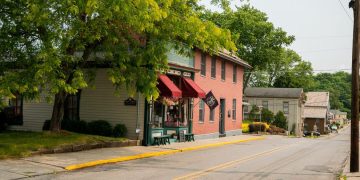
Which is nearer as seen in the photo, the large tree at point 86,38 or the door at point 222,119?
the large tree at point 86,38

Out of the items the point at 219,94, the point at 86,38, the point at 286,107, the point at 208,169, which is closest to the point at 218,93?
the point at 219,94

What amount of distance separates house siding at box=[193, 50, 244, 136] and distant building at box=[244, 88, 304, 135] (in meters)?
32.8

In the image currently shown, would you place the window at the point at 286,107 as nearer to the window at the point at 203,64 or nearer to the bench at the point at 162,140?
the window at the point at 203,64

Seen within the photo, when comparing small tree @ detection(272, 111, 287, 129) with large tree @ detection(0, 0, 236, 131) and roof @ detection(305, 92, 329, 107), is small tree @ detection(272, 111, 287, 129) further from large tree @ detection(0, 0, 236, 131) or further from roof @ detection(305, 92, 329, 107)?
large tree @ detection(0, 0, 236, 131)

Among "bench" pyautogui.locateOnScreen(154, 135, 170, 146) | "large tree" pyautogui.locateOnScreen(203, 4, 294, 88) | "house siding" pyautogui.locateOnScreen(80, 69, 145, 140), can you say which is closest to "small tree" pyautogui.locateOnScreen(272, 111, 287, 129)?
"large tree" pyautogui.locateOnScreen(203, 4, 294, 88)

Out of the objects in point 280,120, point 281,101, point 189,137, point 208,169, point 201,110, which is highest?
point 281,101

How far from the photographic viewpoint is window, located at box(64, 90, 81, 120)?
74.6 feet

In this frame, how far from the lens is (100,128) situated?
21.3 meters

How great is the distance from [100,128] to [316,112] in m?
76.2

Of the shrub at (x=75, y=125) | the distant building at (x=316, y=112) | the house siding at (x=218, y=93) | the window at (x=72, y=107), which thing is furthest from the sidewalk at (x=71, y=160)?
the distant building at (x=316, y=112)

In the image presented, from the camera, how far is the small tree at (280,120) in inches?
2579

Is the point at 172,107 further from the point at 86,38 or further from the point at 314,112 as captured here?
the point at 314,112

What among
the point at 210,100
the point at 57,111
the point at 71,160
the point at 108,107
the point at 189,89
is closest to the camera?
the point at 71,160

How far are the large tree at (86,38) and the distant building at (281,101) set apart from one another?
52.8 m
